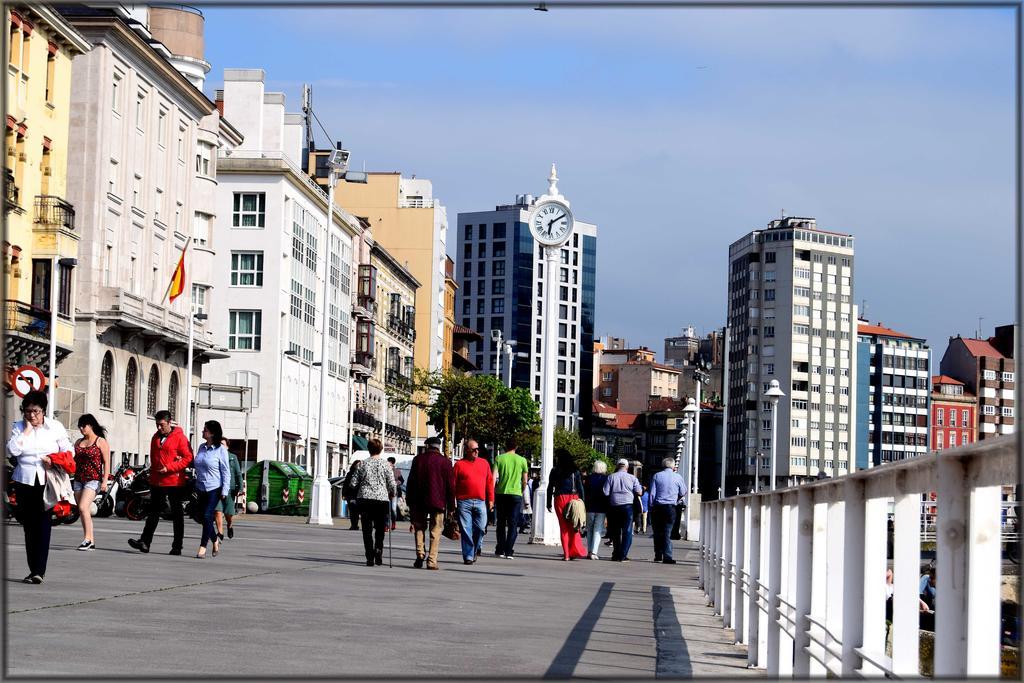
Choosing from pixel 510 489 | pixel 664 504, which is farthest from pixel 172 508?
pixel 664 504

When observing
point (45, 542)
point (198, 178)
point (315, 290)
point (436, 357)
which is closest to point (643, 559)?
point (45, 542)

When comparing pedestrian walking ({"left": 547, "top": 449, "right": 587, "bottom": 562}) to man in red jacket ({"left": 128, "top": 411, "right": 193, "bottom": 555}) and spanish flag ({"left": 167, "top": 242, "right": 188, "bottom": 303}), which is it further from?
spanish flag ({"left": 167, "top": 242, "right": 188, "bottom": 303})

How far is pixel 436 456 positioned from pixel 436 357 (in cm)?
12477

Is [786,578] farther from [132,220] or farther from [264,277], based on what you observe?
[264,277]

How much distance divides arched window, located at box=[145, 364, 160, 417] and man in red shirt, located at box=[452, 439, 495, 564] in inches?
1622

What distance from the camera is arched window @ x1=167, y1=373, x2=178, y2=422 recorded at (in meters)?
70.1

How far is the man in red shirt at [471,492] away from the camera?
27.0 metres

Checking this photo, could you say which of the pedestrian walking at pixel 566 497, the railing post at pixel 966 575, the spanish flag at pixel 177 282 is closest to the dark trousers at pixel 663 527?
the pedestrian walking at pixel 566 497

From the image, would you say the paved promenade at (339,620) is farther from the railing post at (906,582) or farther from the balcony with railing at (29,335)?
the balcony with railing at (29,335)

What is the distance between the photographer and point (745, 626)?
13898 mm

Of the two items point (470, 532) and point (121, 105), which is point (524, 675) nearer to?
point (470, 532)

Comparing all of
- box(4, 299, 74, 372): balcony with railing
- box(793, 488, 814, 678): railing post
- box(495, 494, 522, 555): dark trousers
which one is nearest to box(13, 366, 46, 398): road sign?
box(495, 494, 522, 555): dark trousers

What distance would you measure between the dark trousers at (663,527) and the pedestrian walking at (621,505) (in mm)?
708

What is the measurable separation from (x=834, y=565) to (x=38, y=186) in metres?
51.7
